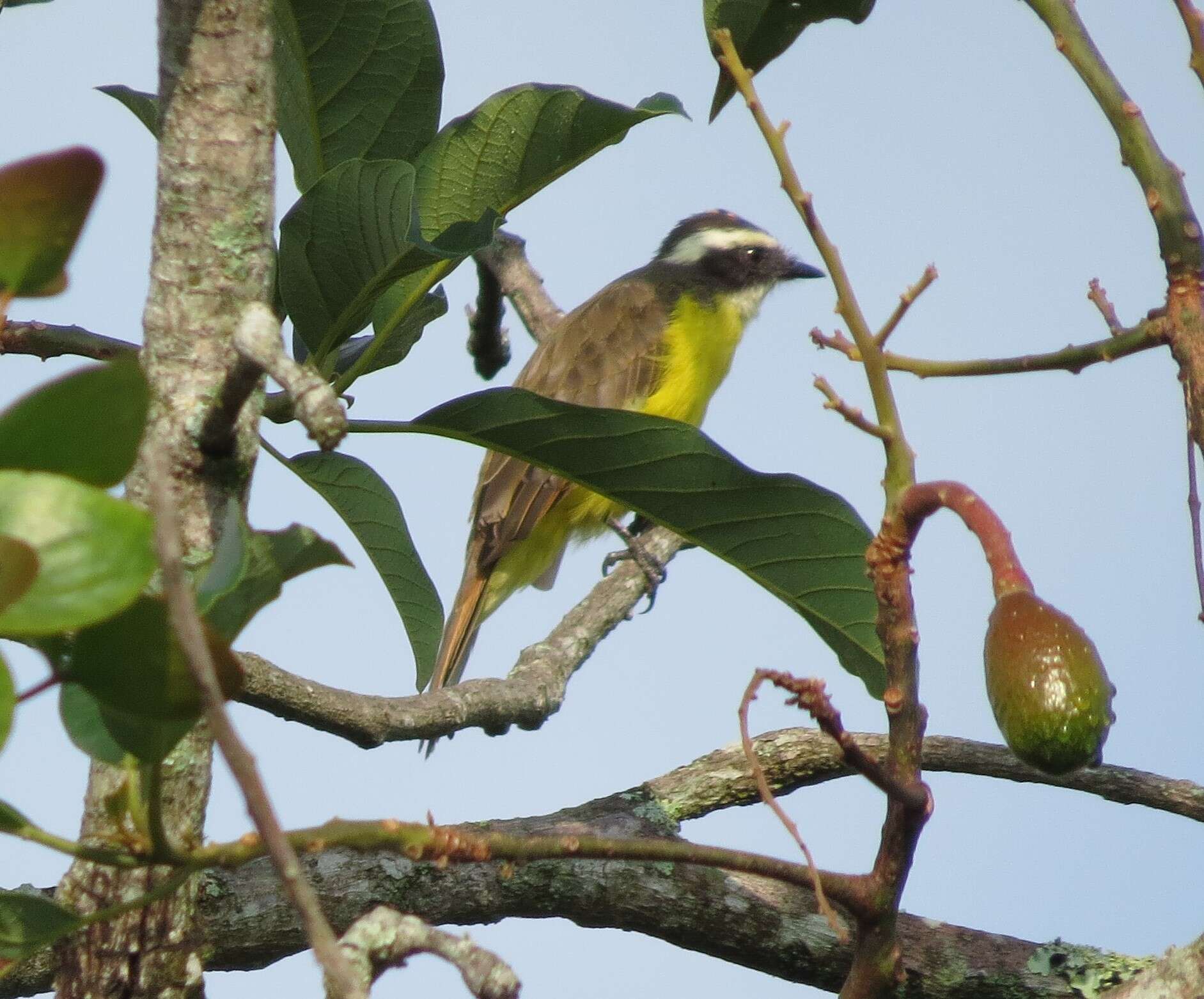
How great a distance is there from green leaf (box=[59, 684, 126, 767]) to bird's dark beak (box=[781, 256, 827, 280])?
6.74 m

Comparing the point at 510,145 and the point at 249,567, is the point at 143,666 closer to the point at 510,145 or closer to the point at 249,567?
the point at 249,567

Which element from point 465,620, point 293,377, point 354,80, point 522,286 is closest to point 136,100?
point 354,80

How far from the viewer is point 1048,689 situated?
116 cm

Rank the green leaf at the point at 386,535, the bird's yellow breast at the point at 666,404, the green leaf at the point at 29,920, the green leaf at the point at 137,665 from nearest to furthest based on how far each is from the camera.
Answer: the green leaf at the point at 137,665, the green leaf at the point at 29,920, the green leaf at the point at 386,535, the bird's yellow breast at the point at 666,404

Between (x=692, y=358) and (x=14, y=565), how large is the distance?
6046 millimetres

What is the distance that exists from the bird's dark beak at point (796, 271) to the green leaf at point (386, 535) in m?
5.16

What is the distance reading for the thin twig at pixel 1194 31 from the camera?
4.76 feet

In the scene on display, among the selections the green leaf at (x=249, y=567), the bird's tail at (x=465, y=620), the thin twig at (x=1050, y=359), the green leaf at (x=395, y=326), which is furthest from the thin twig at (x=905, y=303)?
the bird's tail at (x=465, y=620)

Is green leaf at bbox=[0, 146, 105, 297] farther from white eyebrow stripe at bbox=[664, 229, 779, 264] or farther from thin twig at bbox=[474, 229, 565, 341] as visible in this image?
white eyebrow stripe at bbox=[664, 229, 779, 264]

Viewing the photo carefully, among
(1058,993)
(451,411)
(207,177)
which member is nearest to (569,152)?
(451,411)

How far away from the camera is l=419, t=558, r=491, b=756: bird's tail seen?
6.19 metres

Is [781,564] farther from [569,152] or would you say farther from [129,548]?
[129,548]

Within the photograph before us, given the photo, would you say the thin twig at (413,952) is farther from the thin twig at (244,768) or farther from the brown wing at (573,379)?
the brown wing at (573,379)

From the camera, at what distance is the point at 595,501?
20.1 ft
